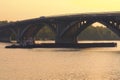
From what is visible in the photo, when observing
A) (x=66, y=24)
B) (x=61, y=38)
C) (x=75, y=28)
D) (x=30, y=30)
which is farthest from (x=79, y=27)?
(x=30, y=30)

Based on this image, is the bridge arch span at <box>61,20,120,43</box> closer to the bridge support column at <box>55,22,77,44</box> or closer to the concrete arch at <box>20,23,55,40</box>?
the bridge support column at <box>55,22,77,44</box>

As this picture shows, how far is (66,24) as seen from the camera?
505 feet

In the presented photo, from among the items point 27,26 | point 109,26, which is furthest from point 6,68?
point 27,26

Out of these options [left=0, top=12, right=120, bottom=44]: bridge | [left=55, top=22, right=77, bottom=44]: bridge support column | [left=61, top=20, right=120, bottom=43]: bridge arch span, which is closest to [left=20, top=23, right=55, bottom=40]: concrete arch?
[left=0, top=12, right=120, bottom=44]: bridge

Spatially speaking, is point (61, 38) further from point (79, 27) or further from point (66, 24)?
point (79, 27)

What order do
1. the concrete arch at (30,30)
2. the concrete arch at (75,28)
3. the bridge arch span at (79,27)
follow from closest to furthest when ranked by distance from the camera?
the bridge arch span at (79,27), the concrete arch at (75,28), the concrete arch at (30,30)

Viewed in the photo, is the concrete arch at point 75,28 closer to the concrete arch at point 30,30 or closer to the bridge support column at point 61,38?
the bridge support column at point 61,38

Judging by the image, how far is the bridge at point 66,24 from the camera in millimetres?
133500

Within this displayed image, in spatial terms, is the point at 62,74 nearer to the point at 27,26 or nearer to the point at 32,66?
the point at 32,66

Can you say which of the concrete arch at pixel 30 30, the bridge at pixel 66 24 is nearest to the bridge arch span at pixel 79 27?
the bridge at pixel 66 24

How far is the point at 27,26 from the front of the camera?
573 feet

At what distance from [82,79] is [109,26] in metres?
76.0

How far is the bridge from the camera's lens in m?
134

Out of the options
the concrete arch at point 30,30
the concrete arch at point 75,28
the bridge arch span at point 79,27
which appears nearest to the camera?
the bridge arch span at point 79,27
